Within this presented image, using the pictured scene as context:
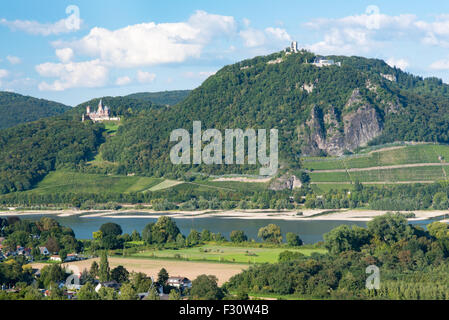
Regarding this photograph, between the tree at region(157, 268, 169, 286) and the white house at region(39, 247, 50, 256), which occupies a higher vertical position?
the tree at region(157, 268, 169, 286)

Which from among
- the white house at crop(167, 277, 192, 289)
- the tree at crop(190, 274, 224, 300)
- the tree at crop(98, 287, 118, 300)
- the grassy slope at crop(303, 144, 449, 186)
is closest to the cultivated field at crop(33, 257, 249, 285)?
the white house at crop(167, 277, 192, 289)

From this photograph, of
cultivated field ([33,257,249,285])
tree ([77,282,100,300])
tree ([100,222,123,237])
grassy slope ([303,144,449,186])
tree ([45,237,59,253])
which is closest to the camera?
tree ([77,282,100,300])

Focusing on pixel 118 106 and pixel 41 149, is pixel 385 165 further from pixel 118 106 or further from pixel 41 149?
pixel 118 106

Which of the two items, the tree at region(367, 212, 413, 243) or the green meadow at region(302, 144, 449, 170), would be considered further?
the green meadow at region(302, 144, 449, 170)

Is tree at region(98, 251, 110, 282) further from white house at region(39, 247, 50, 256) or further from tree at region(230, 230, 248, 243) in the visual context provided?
tree at region(230, 230, 248, 243)

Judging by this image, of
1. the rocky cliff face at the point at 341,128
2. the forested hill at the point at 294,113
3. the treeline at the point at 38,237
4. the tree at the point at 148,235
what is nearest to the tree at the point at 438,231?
the tree at the point at 148,235

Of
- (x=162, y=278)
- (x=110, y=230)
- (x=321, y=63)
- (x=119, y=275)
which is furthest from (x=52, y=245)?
(x=321, y=63)
